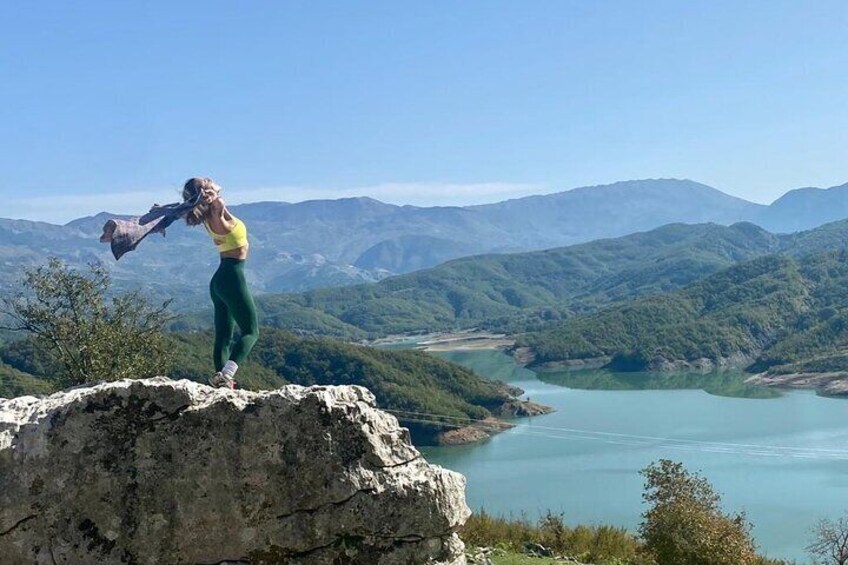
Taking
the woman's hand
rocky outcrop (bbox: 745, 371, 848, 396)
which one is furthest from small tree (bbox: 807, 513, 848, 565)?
rocky outcrop (bbox: 745, 371, 848, 396)

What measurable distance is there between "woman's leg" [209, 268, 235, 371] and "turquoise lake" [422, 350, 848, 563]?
19731 millimetres

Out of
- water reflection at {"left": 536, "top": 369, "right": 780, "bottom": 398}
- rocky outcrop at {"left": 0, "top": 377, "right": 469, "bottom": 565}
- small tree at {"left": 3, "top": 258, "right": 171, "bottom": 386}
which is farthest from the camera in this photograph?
water reflection at {"left": 536, "top": 369, "right": 780, "bottom": 398}

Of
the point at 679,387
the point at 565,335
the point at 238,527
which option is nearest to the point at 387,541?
the point at 238,527

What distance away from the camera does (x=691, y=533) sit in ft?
37.2

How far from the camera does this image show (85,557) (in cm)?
575

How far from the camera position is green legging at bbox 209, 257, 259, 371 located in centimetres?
738

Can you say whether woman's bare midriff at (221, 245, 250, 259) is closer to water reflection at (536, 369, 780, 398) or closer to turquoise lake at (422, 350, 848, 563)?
turquoise lake at (422, 350, 848, 563)

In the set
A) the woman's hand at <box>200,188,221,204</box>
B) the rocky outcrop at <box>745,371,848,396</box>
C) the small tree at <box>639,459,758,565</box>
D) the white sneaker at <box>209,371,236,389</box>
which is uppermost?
the woman's hand at <box>200,188,221,204</box>

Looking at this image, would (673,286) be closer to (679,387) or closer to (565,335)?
(565,335)

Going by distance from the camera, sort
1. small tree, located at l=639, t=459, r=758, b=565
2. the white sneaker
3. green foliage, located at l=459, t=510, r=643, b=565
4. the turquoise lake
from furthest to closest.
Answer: the turquoise lake < green foliage, located at l=459, t=510, r=643, b=565 < small tree, located at l=639, t=459, r=758, b=565 < the white sneaker

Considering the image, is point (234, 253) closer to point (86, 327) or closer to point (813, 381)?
point (86, 327)

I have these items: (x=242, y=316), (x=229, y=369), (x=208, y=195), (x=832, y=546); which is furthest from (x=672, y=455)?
(x=208, y=195)

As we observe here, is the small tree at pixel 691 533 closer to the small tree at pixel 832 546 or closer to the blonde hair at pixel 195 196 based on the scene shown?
the small tree at pixel 832 546

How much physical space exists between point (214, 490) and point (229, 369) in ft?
5.07
